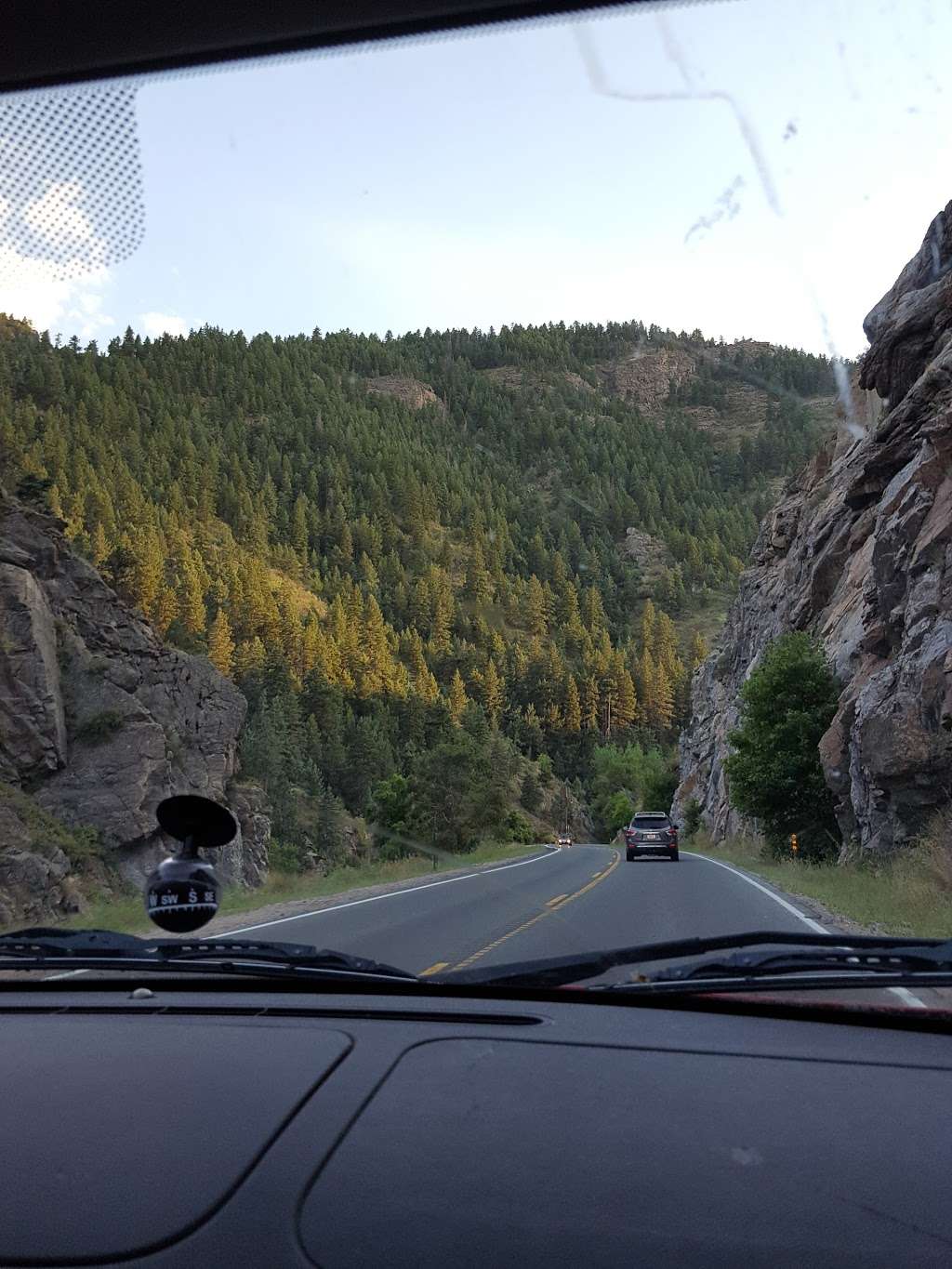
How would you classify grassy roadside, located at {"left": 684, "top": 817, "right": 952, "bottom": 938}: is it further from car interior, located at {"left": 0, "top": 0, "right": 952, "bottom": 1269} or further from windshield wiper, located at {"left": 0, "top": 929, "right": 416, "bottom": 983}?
windshield wiper, located at {"left": 0, "top": 929, "right": 416, "bottom": 983}

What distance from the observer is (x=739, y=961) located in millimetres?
3619

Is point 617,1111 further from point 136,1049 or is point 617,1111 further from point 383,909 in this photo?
point 383,909

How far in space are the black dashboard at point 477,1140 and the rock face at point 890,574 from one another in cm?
1498

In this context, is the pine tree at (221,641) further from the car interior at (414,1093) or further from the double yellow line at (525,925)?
the car interior at (414,1093)

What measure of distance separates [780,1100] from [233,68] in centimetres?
409

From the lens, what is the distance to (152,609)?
59.5 ft

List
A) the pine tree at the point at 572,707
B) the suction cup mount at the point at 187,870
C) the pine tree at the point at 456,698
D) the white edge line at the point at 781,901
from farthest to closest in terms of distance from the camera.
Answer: the pine tree at the point at 572,707 < the pine tree at the point at 456,698 < the white edge line at the point at 781,901 < the suction cup mount at the point at 187,870

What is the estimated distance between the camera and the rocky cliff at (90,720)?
1427cm

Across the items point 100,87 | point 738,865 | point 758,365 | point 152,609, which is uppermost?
point 758,365

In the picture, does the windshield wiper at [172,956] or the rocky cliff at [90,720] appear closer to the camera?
the windshield wiper at [172,956]

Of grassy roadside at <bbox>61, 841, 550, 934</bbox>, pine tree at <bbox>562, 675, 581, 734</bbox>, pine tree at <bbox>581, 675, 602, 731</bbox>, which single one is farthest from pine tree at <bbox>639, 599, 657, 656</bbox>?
grassy roadside at <bbox>61, 841, 550, 934</bbox>

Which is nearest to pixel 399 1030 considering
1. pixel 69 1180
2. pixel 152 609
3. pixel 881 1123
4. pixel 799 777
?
pixel 69 1180

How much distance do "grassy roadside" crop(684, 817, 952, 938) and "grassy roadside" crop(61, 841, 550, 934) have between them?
5733mm

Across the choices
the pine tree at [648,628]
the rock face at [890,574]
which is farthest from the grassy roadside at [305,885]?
the pine tree at [648,628]
